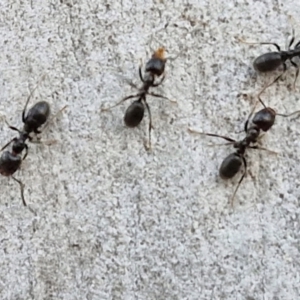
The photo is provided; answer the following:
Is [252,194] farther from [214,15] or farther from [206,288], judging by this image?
[214,15]

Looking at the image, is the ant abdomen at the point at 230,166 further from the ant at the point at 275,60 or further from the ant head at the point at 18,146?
the ant head at the point at 18,146

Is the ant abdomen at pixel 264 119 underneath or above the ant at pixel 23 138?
underneath

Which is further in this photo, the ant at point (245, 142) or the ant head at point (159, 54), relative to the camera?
the ant head at point (159, 54)

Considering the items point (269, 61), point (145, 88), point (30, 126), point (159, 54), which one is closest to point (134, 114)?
point (145, 88)

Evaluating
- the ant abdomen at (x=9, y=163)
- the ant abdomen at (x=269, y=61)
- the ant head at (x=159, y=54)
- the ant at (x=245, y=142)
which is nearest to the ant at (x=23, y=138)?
the ant abdomen at (x=9, y=163)

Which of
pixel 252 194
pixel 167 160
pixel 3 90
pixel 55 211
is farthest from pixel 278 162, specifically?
pixel 3 90

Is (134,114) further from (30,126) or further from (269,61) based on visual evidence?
(269,61)

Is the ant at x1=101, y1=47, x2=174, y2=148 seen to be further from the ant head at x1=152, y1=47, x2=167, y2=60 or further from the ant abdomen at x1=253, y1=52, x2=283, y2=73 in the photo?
the ant abdomen at x1=253, y1=52, x2=283, y2=73

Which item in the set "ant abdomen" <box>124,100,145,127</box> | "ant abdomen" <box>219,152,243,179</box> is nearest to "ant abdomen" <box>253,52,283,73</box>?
"ant abdomen" <box>219,152,243,179</box>
